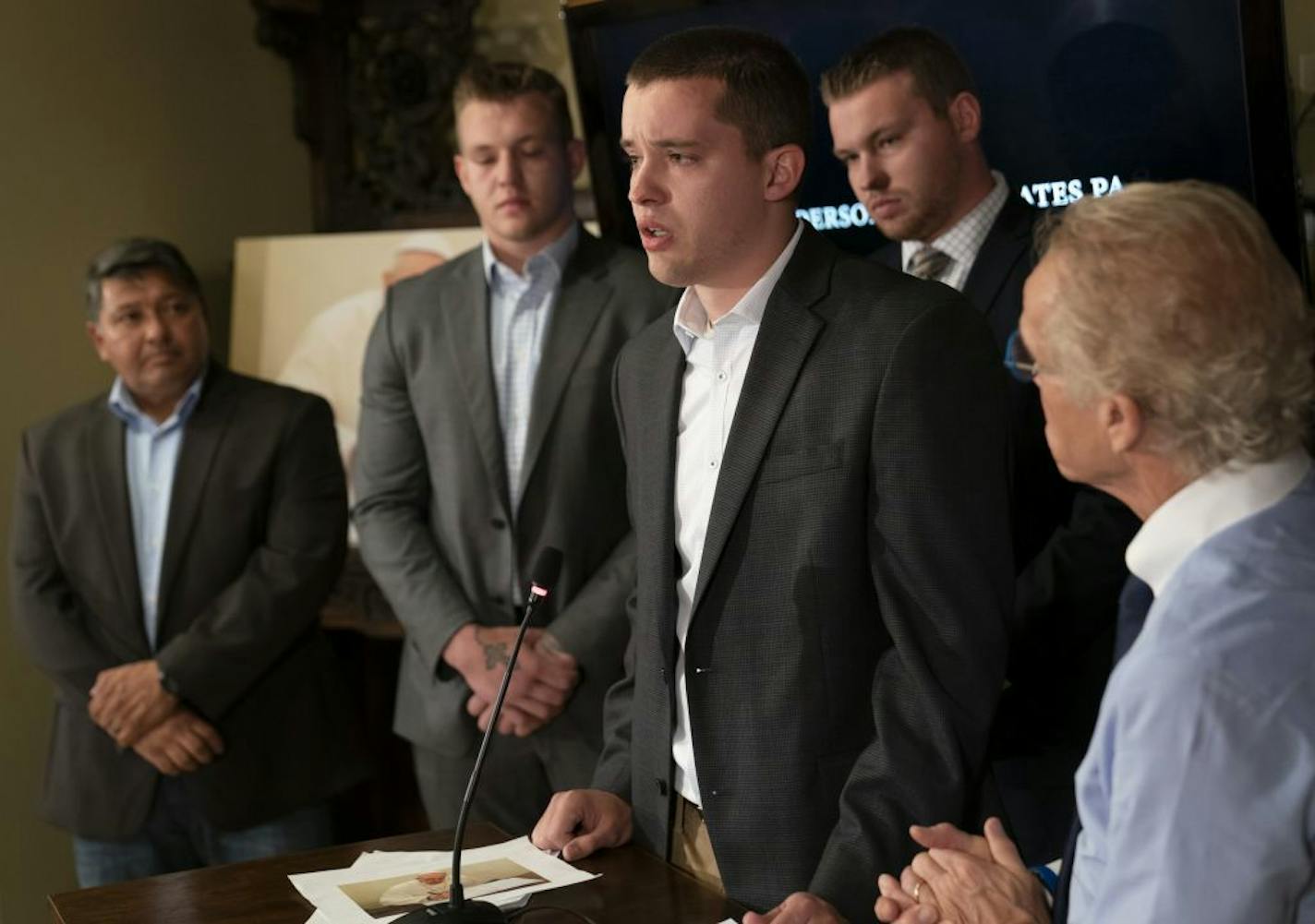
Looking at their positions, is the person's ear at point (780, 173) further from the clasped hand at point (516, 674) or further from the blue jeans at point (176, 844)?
the blue jeans at point (176, 844)

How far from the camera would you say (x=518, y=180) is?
120 inches

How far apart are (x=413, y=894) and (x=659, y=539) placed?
1.89ft

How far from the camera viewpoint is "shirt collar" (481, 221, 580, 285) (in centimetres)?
312

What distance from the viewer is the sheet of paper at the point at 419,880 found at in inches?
68.9

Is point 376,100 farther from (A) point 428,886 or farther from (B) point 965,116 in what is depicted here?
(A) point 428,886

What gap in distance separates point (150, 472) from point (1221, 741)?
268 cm

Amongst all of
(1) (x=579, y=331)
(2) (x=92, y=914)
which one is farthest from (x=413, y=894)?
(1) (x=579, y=331)

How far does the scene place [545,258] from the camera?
3.11 meters

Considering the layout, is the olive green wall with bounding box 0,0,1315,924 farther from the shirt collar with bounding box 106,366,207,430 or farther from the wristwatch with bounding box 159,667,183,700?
the wristwatch with bounding box 159,667,183,700

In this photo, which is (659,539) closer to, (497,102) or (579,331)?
(579,331)

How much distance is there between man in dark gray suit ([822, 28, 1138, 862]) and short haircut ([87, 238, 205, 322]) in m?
1.50

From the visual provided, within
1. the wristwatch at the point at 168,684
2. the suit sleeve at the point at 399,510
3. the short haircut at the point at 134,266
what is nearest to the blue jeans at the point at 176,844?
the wristwatch at the point at 168,684

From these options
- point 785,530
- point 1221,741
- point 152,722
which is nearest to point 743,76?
point 785,530

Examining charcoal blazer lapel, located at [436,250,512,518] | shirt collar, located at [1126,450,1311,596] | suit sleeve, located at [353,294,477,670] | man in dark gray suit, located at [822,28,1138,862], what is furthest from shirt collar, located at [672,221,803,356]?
suit sleeve, located at [353,294,477,670]
